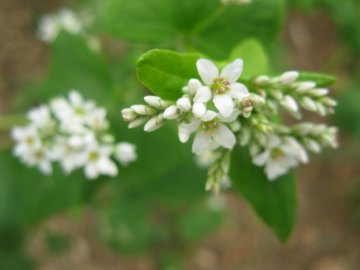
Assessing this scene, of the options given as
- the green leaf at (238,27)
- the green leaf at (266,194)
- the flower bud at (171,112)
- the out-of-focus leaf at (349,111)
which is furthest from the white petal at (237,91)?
the out-of-focus leaf at (349,111)

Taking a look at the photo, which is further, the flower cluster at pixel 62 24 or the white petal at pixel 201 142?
the flower cluster at pixel 62 24

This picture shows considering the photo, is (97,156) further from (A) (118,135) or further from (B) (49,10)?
(B) (49,10)

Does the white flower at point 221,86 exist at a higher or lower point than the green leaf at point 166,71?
lower

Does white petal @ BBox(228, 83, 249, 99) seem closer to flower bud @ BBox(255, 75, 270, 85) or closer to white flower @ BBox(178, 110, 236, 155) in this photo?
white flower @ BBox(178, 110, 236, 155)

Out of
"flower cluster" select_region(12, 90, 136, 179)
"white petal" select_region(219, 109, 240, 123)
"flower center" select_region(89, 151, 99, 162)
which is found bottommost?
"white petal" select_region(219, 109, 240, 123)

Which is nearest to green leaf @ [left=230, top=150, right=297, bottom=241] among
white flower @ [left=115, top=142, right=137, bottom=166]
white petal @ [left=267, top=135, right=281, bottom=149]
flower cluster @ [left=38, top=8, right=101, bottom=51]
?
white petal @ [left=267, top=135, right=281, bottom=149]

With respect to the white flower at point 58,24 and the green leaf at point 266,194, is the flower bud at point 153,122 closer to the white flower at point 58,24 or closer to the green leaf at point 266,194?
the green leaf at point 266,194
